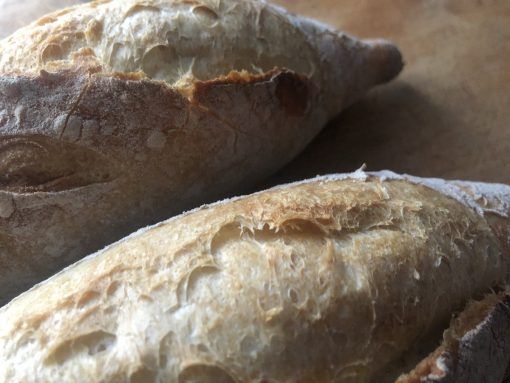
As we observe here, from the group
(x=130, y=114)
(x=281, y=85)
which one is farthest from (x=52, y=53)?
(x=281, y=85)

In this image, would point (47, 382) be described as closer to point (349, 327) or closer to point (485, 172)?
point (349, 327)

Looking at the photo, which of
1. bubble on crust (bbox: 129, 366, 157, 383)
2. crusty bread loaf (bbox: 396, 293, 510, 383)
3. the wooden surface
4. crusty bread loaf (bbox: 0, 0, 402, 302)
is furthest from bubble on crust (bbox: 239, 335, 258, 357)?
the wooden surface

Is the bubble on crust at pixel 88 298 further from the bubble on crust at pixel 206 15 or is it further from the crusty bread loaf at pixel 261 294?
the bubble on crust at pixel 206 15

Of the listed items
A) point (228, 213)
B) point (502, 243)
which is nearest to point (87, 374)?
point (228, 213)

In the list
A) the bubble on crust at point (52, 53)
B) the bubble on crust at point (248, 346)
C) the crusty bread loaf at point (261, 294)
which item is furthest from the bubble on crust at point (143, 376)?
the bubble on crust at point (52, 53)

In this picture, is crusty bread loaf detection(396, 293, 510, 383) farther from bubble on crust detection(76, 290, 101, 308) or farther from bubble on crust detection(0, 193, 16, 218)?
bubble on crust detection(0, 193, 16, 218)

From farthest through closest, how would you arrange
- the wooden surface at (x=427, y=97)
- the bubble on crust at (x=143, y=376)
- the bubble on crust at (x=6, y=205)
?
the wooden surface at (x=427, y=97) < the bubble on crust at (x=6, y=205) < the bubble on crust at (x=143, y=376)

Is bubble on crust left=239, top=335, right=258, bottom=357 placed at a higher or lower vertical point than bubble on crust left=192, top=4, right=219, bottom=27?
lower
